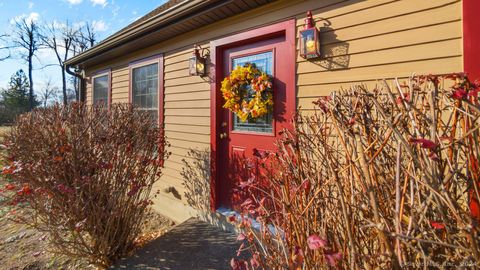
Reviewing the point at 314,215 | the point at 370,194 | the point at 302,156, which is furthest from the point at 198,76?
the point at 370,194

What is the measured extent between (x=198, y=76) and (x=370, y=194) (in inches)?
139

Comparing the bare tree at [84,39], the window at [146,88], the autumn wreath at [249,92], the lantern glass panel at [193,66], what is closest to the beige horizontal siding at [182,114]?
the lantern glass panel at [193,66]

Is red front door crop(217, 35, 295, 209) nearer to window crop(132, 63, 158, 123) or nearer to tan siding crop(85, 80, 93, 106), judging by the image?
window crop(132, 63, 158, 123)

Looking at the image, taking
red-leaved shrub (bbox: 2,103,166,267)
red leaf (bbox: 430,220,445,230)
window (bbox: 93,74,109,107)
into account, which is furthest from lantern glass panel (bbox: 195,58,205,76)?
window (bbox: 93,74,109,107)

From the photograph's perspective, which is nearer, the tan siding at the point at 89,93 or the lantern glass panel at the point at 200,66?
the lantern glass panel at the point at 200,66

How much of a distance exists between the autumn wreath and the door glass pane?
7cm

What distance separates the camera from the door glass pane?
3387 mm

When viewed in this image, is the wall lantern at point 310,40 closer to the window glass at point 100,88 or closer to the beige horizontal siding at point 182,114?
the beige horizontal siding at point 182,114

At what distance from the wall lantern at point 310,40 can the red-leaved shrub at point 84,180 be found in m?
2.34

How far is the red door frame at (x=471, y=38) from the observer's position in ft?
6.59

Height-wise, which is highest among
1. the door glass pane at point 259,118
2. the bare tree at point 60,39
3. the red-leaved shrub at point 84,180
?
the bare tree at point 60,39

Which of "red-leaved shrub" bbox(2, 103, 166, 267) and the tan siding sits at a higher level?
the tan siding

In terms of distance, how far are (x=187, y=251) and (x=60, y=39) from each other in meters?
29.9

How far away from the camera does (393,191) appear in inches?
45.8
